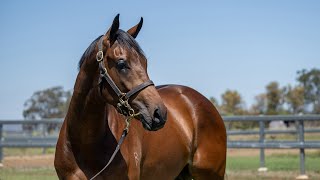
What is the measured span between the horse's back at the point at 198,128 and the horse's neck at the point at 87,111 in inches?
58.2

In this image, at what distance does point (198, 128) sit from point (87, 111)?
1.99m

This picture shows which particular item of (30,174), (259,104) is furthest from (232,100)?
(30,174)

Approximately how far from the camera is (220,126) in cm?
610

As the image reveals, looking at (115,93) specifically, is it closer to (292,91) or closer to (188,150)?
(188,150)

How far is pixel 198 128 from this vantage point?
19.1 feet

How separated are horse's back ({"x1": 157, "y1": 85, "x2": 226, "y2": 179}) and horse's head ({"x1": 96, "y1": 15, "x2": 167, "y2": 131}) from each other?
5.54ft

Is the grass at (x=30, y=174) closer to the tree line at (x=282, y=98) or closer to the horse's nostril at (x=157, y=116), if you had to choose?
the horse's nostril at (x=157, y=116)

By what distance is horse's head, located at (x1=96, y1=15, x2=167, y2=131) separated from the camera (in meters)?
3.70

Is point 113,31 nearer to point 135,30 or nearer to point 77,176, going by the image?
point 135,30

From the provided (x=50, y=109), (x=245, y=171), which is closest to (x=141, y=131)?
(x=245, y=171)

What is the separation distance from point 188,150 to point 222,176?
703mm

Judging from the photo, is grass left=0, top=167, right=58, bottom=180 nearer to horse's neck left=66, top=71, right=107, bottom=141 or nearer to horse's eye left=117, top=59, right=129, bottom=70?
horse's neck left=66, top=71, right=107, bottom=141

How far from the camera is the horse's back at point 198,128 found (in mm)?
5699

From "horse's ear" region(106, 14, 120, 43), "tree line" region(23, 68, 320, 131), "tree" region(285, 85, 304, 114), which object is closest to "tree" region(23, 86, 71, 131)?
"tree line" region(23, 68, 320, 131)
